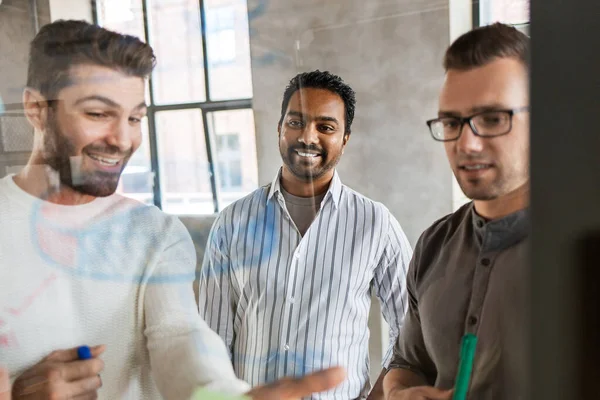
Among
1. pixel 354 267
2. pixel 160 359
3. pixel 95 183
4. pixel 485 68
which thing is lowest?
pixel 160 359

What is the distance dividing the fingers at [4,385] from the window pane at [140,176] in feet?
0.91

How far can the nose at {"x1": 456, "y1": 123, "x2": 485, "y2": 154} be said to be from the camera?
502 millimetres

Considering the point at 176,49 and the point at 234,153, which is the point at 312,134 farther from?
the point at 176,49

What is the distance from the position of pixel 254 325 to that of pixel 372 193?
0.21 m

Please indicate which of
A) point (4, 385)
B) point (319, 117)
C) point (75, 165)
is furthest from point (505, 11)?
point (4, 385)

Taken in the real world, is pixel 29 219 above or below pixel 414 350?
above

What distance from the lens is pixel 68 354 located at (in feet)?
2.00

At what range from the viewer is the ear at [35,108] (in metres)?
0.61

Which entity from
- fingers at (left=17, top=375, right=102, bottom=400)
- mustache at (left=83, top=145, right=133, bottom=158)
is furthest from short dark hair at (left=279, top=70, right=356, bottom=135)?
fingers at (left=17, top=375, right=102, bottom=400)

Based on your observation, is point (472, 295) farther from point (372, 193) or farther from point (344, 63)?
point (344, 63)

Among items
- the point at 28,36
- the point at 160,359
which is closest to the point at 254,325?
the point at 160,359

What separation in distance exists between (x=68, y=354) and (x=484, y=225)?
0.53m

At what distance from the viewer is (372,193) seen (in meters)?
0.55

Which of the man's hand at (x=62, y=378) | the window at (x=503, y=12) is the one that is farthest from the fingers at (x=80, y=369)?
the window at (x=503, y=12)
